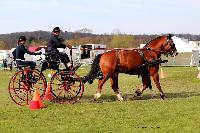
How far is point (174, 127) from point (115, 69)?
17.5 feet

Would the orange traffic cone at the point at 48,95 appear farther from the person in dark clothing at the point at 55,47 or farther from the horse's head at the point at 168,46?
the horse's head at the point at 168,46

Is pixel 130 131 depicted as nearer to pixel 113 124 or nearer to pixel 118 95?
pixel 113 124

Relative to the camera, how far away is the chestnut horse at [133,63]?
536 inches

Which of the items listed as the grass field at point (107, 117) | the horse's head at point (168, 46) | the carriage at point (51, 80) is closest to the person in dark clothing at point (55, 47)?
the carriage at point (51, 80)

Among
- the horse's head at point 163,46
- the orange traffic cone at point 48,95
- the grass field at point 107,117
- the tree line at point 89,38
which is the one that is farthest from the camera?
the tree line at point 89,38

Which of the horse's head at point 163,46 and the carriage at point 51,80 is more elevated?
the horse's head at point 163,46

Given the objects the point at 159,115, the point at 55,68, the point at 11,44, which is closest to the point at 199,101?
the point at 159,115

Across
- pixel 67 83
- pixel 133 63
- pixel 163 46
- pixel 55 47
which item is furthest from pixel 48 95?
pixel 163 46

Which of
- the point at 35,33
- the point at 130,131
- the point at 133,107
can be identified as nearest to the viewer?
the point at 130,131

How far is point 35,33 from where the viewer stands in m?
172

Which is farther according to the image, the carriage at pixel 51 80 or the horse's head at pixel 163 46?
the horse's head at pixel 163 46

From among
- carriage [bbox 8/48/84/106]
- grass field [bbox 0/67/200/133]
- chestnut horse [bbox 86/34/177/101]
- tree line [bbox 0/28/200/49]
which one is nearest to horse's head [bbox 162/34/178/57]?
chestnut horse [bbox 86/34/177/101]

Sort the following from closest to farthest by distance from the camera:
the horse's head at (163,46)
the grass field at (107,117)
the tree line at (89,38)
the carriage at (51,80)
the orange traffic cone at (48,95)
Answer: the grass field at (107,117)
the carriage at (51,80)
the orange traffic cone at (48,95)
the horse's head at (163,46)
the tree line at (89,38)

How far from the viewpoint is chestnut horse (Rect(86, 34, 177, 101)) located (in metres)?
13.6
